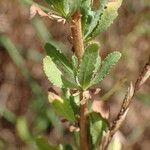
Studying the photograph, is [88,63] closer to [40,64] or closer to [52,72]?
[52,72]

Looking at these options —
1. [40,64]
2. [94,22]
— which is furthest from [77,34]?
[40,64]

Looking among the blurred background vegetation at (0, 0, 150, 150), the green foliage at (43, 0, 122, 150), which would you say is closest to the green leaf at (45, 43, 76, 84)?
the green foliage at (43, 0, 122, 150)

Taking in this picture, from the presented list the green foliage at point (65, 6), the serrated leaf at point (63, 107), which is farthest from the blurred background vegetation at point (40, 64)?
the green foliage at point (65, 6)

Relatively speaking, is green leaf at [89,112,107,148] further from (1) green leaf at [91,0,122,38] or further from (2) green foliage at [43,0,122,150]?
(1) green leaf at [91,0,122,38]

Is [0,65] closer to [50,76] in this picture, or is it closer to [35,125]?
[35,125]

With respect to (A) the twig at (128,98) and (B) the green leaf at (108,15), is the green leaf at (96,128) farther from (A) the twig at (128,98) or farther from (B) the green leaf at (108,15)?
(B) the green leaf at (108,15)
